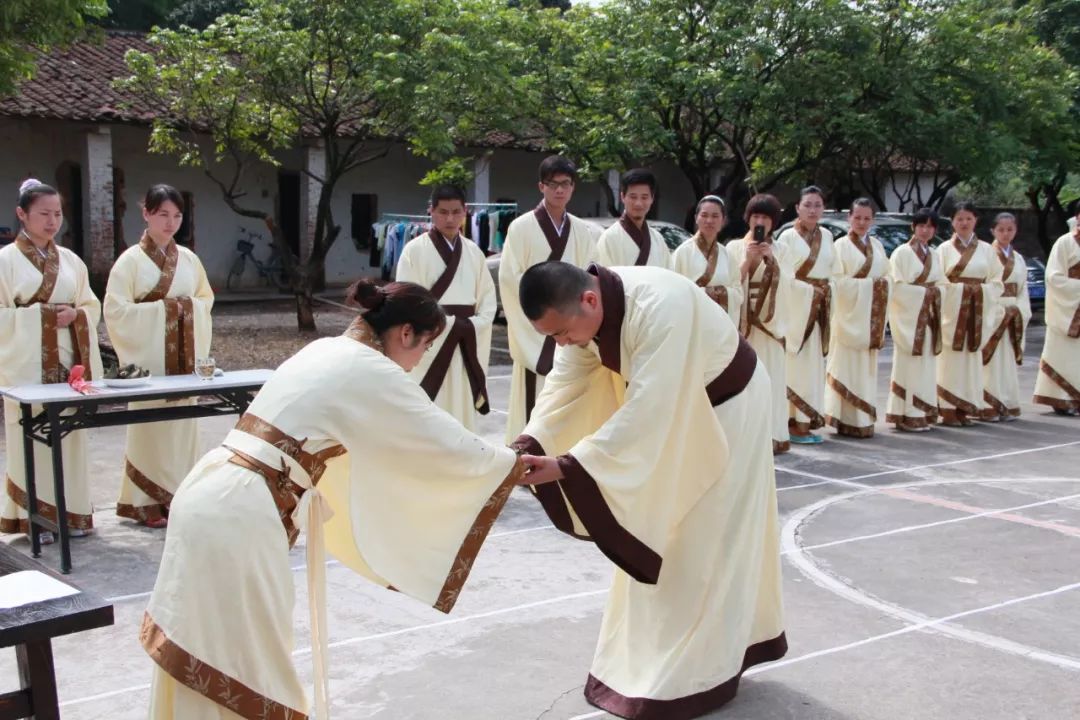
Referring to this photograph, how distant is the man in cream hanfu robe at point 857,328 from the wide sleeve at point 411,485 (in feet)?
20.9

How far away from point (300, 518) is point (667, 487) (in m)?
1.20

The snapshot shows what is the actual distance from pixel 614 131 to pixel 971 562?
10.1 m

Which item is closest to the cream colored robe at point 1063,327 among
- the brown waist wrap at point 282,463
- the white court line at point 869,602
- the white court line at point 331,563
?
the white court line at point 869,602

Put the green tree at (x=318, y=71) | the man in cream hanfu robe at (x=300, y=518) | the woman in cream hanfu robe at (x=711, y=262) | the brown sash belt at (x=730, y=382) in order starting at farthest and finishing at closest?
1. the green tree at (x=318, y=71)
2. the woman in cream hanfu robe at (x=711, y=262)
3. the brown sash belt at (x=730, y=382)
4. the man in cream hanfu robe at (x=300, y=518)

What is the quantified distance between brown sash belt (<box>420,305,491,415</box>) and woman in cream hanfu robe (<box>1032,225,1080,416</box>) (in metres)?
5.89

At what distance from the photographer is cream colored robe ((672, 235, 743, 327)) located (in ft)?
25.9

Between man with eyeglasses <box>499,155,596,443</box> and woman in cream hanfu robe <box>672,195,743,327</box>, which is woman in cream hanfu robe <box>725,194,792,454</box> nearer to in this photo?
woman in cream hanfu robe <box>672,195,743,327</box>

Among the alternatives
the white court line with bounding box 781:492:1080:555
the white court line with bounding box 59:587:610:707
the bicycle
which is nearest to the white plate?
the white court line with bounding box 59:587:610:707

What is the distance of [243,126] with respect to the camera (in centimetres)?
1302

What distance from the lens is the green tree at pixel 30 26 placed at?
8.79 m

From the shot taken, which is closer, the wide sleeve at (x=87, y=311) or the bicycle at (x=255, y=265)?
the wide sleeve at (x=87, y=311)

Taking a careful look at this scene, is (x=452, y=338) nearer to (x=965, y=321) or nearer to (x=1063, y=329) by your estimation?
(x=965, y=321)

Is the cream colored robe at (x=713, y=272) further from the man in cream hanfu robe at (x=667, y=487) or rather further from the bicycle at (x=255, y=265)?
the bicycle at (x=255, y=265)

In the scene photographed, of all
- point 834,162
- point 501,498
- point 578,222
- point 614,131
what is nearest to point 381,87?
point 614,131
